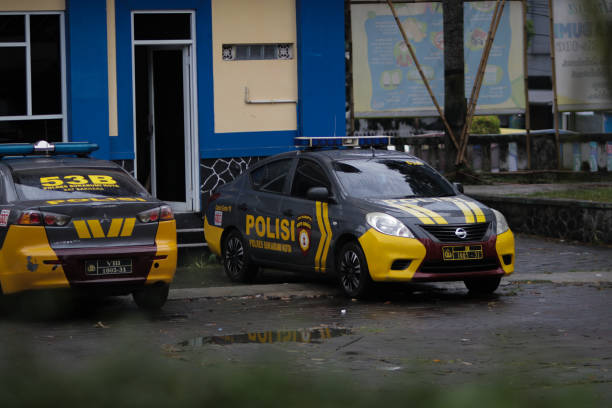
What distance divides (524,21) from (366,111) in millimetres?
3879

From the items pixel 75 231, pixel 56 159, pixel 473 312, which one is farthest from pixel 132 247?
pixel 473 312

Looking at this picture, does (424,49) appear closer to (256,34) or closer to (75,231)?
(256,34)

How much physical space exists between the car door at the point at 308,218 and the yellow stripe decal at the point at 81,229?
2.92 meters

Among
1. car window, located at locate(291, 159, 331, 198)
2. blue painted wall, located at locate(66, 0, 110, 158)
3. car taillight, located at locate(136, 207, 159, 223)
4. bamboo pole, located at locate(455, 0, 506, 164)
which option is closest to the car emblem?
car window, located at locate(291, 159, 331, 198)

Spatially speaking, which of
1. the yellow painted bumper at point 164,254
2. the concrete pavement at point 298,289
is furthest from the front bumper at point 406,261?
the yellow painted bumper at point 164,254

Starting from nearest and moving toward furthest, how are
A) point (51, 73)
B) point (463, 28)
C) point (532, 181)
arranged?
point (51, 73), point (463, 28), point (532, 181)

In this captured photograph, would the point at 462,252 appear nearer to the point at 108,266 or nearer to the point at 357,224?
the point at 357,224

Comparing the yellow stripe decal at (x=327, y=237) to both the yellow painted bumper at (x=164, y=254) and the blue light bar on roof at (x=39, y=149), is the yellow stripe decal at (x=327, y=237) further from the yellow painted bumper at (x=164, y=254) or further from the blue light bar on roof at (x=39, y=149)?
the blue light bar on roof at (x=39, y=149)

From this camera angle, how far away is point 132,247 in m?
9.34

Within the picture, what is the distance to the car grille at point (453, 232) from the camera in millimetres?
10430

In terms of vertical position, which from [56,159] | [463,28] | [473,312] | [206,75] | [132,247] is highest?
[463,28]

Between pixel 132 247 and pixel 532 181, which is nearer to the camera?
pixel 132 247

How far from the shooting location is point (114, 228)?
30.5 feet

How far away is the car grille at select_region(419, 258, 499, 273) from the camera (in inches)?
409
